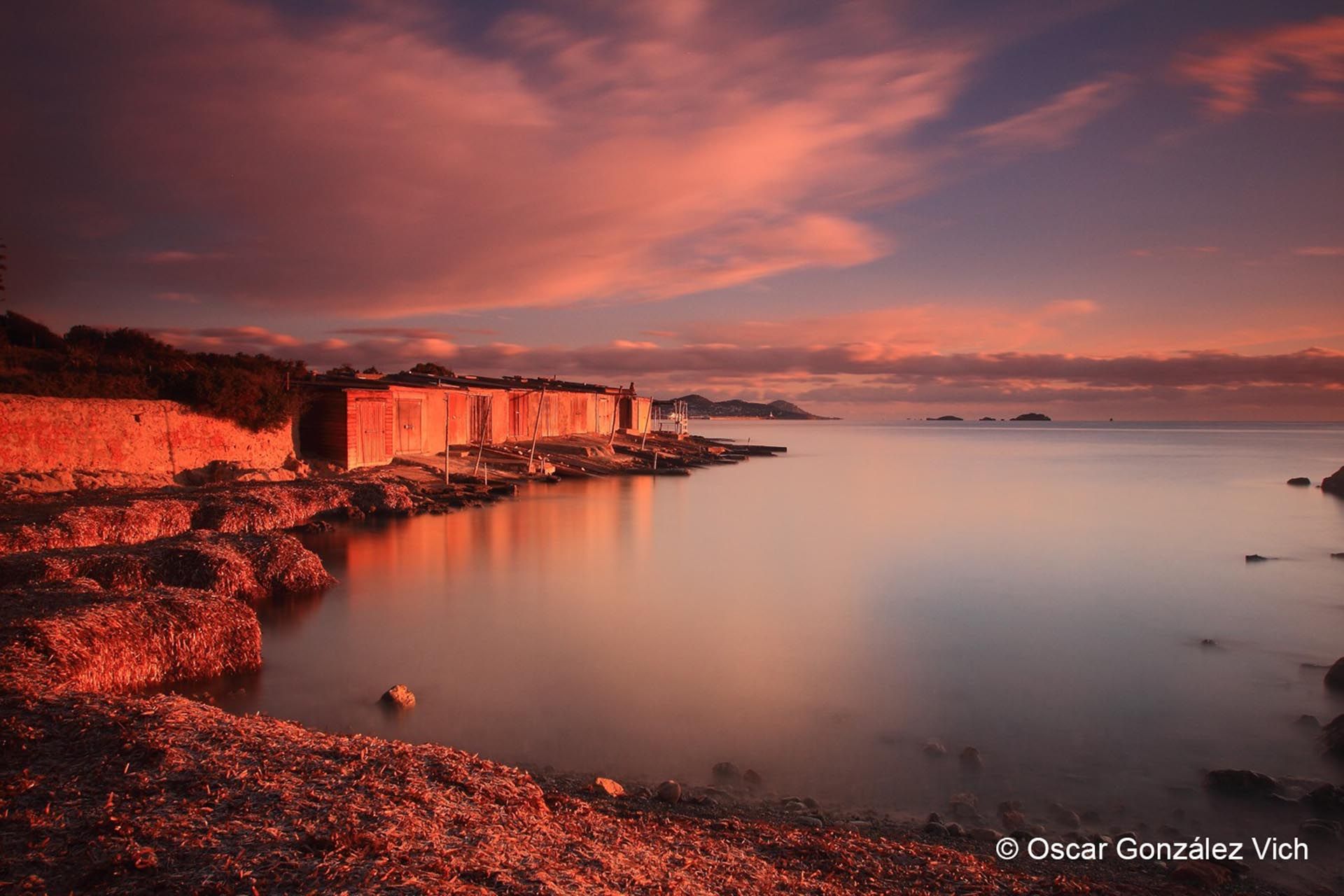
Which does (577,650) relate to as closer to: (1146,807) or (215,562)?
(215,562)

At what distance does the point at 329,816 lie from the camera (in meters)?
4.58

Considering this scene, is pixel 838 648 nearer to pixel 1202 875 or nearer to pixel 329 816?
pixel 1202 875

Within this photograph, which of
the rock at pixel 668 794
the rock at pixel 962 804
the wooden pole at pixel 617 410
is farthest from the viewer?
the wooden pole at pixel 617 410

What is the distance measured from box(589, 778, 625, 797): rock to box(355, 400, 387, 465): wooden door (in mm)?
24225

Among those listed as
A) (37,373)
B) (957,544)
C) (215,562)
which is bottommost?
(957,544)

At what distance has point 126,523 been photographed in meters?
15.0

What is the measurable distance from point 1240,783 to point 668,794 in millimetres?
5646

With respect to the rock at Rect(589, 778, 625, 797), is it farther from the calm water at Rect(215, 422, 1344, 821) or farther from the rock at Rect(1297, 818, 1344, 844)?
the rock at Rect(1297, 818, 1344, 844)

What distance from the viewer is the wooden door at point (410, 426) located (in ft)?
103

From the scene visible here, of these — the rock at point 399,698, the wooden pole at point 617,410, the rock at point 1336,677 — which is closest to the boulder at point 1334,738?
the rock at point 1336,677

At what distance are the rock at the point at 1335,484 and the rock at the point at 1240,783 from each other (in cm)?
3897

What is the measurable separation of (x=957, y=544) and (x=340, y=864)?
73.4 ft

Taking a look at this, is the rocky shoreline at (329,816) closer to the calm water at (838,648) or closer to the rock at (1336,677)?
the calm water at (838,648)

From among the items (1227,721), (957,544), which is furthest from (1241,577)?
(1227,721)
